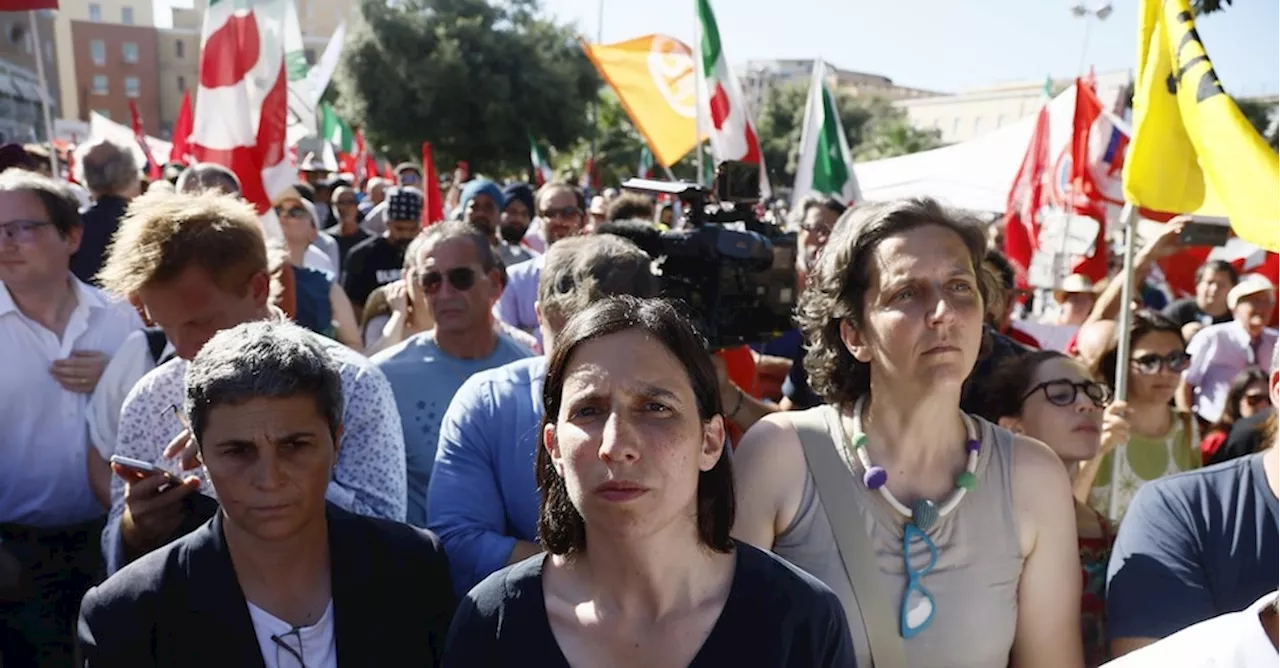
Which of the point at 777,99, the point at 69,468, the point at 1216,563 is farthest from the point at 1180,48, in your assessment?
the point at 777,99

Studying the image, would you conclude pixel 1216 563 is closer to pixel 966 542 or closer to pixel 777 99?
pixel 966 542

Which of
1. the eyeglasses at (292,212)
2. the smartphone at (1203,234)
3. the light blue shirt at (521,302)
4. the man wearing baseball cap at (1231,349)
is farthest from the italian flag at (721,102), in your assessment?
the smartphone at (1203,234)

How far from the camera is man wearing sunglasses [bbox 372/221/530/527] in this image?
2.93m

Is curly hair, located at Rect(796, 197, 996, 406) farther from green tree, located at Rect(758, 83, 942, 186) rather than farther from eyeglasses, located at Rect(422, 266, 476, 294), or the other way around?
green tree, located at Rect(758, 83, 942, 186)

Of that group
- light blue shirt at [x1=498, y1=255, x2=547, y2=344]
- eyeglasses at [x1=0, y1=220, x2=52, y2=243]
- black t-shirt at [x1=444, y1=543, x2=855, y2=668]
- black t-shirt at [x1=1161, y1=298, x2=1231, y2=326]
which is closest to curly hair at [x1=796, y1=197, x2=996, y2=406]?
black t-shirt at [x1=444, y1=543, x2=855, y2=668]

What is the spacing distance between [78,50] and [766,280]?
2976 inches

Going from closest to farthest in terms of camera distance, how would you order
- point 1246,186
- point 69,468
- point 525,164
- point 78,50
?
point 1246,186 < point 69,468 < point 525,164 < point 78,50

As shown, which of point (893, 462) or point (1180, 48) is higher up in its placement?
point (1180, 48)

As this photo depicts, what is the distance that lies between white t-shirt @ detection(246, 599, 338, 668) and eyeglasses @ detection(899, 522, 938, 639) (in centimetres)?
102

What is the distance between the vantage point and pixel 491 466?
7.72 ft

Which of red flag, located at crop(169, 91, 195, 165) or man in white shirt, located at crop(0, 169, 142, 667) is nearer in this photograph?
man in white shirt, located at crop(0, 169, 142, 667)

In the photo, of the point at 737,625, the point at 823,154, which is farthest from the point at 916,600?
the point at 823,154

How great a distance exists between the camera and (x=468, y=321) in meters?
3.08

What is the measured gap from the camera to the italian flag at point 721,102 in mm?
6711
